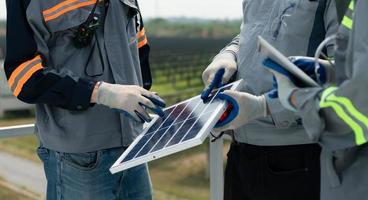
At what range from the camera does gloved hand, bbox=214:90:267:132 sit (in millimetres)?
1440

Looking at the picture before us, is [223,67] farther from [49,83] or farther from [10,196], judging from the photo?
[10,196]

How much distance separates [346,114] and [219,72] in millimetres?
599

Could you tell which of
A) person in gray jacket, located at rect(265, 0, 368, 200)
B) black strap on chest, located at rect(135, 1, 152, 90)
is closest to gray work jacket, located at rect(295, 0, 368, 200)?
person in gray jacket, located at rect(265, 0, 368, 200)

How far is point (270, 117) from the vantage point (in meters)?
1.63

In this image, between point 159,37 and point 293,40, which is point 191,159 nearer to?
point 293,40

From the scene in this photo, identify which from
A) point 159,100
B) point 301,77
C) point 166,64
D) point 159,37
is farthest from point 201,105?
point 159,37

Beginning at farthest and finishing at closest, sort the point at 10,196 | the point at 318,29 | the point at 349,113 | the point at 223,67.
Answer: the point at 10,196 < the point at 223,67 < the point at 318,29 < the point at 349,113

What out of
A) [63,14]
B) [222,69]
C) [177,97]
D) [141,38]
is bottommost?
[177,97]

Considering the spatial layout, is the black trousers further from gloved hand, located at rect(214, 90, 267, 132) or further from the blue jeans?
the blue jeans

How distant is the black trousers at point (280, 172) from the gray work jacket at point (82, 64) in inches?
17.4

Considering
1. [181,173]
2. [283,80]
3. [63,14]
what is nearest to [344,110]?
[283,80]

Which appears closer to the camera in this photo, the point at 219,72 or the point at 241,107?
the point at 241,107

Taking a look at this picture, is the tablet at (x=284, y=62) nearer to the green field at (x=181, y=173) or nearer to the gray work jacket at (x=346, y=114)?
the gray work jacket at (x=346, y=114)

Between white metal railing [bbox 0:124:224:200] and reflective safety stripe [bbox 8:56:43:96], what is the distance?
0.55 m
